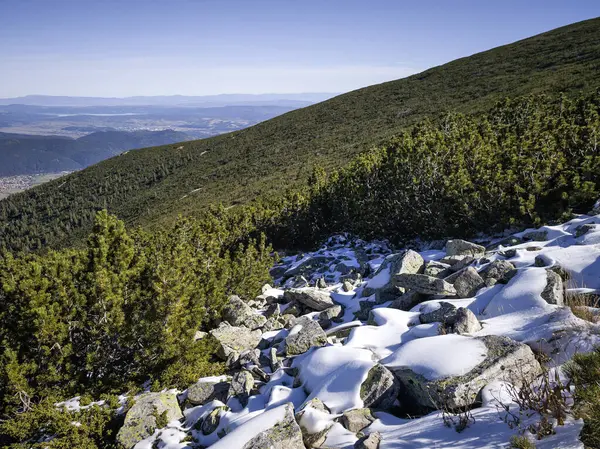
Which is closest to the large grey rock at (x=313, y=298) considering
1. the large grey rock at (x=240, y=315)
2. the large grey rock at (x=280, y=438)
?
the large grey rock at (x=240, y=315)

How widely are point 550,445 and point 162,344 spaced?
5.27 m

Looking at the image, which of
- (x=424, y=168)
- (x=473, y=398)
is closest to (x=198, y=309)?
(x=473, y=398)

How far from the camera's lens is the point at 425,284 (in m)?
6.55

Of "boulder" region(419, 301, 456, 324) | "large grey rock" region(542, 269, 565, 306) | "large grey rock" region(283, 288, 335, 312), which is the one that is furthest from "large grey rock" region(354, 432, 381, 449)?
"large grey rock" region(283, 288, 335, 312)

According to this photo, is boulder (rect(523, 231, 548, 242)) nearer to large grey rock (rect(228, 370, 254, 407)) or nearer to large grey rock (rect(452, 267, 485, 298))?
large grey rock (rect(452, 267, 485, 298))

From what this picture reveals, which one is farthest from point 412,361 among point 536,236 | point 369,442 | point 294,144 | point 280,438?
point 294,144

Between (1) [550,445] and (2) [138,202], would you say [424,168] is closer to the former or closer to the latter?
(1) [550,445]

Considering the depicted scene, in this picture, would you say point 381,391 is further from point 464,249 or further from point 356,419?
point 464,249

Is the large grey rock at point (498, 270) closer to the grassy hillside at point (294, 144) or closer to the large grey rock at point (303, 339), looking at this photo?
the large grey rock at point (303, 339)

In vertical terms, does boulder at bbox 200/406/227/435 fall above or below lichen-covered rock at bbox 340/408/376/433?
below

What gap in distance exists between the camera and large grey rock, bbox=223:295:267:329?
25.3 ft

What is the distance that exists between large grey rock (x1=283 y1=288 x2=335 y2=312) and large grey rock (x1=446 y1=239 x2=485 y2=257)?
2.96 meters

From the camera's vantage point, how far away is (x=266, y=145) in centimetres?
5594

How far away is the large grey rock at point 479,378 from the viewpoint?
3.57 m
